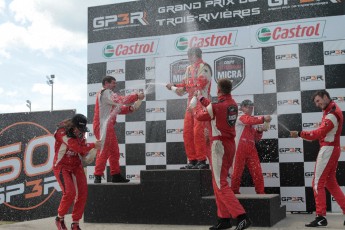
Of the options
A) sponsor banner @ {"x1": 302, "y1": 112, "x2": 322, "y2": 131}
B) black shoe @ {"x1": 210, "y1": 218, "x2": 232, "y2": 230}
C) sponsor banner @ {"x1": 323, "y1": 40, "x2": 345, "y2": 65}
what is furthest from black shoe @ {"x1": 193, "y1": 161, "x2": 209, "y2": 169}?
sponsor banner @ {"x1": 323, "y1": 40, "x2": 345, "y2": 65}

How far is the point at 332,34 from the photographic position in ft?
17.6

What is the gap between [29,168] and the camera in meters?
7.07

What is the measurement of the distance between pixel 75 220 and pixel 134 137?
7.75 feet

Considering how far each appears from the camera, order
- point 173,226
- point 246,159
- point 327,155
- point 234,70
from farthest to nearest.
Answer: point 234,70
point 246,159
point 173,226
point 327,155

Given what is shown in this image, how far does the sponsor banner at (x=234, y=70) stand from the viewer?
5.68m

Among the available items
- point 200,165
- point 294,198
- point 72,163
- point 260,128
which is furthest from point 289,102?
point 72,163

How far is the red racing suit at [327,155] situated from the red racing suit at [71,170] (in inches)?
91.5

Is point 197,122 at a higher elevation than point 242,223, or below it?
higher

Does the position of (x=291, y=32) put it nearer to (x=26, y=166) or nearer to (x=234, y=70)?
(x=234, y=70)

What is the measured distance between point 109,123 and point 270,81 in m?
2.25

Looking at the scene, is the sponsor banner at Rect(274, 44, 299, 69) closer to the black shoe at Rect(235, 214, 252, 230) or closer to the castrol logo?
the castrol logo

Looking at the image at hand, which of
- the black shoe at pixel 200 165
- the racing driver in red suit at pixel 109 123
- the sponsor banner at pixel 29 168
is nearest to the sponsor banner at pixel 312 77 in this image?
the black shoe at pixel 200 165

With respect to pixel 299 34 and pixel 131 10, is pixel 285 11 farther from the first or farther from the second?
pixel 131 10

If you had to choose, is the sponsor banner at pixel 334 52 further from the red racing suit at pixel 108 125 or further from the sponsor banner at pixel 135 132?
the sponsor banner at pixel 135 132
